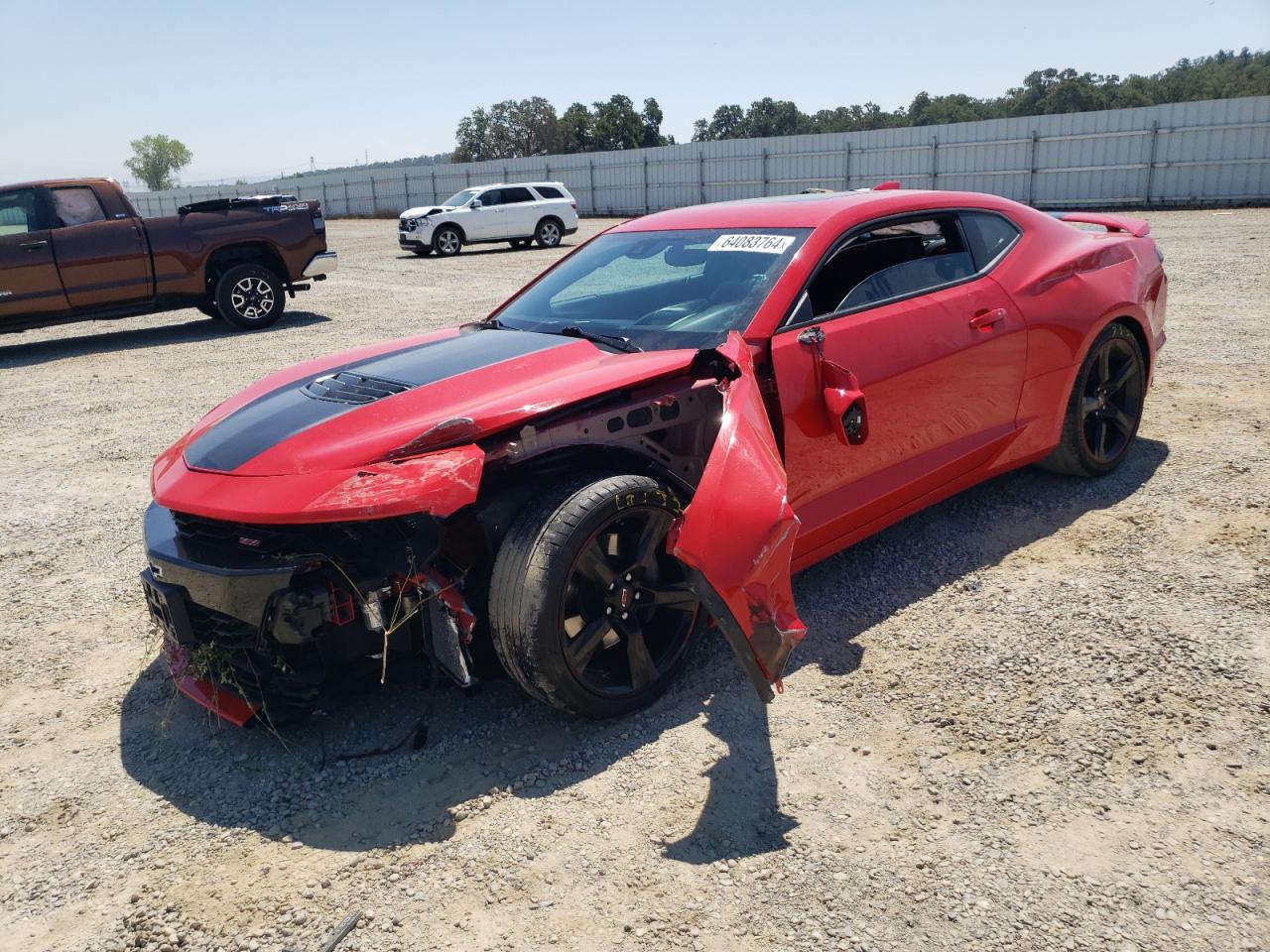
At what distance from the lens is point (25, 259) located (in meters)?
10.4

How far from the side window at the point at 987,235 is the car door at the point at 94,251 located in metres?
9.78

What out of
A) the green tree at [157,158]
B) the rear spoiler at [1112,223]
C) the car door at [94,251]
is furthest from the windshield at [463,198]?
the green tree at [157,158]

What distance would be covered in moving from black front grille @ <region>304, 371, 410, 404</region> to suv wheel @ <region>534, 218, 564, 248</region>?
1981 cm

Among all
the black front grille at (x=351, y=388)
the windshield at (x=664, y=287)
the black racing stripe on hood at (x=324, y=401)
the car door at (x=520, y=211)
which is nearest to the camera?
the black racing stripe on hood at (x=324, y=401)

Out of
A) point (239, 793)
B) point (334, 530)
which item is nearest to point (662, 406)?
point (334, 530)

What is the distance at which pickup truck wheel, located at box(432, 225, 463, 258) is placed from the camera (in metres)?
21.5

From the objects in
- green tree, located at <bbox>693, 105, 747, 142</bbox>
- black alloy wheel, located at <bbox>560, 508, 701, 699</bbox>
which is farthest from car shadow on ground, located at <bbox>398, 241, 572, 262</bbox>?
green tree, located at <bbox>693, 105, 747, 142</bbox>

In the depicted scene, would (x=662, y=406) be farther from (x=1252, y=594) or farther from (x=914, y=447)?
(x=1252, y=594)

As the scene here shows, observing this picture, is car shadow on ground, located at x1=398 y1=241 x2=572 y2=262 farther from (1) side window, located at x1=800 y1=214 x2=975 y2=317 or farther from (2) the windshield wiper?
(2) the windshield wiper

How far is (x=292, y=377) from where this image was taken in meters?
3.87

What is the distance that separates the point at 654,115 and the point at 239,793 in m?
75.1

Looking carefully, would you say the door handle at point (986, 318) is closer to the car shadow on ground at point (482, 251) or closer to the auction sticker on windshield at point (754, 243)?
the auction sticker on windshield at point (754, 243)

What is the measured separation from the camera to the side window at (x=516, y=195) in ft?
73.5

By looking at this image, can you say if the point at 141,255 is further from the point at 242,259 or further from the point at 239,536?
the point at 239,536
